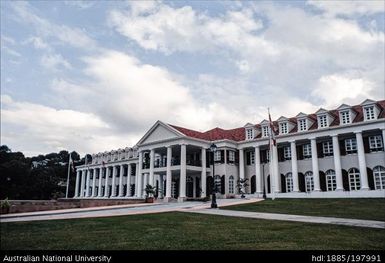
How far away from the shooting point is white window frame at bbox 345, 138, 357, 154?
34500mm

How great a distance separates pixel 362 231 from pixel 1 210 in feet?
70.2

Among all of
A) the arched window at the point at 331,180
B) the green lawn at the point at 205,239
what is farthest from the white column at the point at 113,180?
the green lawn at the point at 205,239

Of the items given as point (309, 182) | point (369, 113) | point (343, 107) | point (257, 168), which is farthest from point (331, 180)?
point (257, 168)

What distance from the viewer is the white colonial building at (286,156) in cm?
3300

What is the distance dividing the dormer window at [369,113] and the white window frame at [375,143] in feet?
6.44

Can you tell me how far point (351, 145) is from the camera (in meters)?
34.8

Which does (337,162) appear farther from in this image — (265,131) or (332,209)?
(332,209)

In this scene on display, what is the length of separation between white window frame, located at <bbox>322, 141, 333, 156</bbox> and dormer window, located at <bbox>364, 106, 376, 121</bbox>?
4.79m

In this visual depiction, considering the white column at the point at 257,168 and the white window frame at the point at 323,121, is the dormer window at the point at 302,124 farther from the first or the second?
the white column at the point at 257,168

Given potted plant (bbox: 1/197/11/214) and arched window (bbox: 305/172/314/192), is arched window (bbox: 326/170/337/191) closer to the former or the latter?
arched window (bbox: 305/172/314/192)

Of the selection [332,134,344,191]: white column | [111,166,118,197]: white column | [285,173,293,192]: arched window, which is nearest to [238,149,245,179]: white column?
[285,173,293,192]: arched window

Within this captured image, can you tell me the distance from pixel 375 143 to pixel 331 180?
18.8 feet

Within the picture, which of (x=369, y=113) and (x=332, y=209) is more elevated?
(x=369, y=113)

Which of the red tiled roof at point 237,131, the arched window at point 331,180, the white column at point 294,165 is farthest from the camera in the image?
the white column at point 294,165
